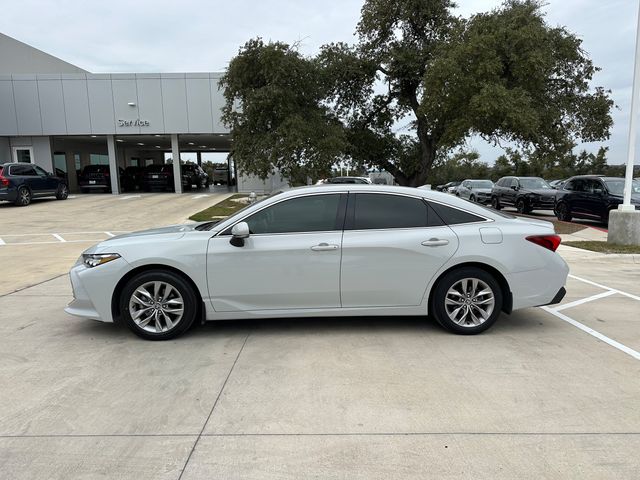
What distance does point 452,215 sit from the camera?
5145 mm

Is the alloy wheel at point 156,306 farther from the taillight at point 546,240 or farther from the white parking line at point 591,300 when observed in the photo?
the white parking line at point 591,300

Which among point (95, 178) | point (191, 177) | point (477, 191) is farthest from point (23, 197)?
point (477, 191)

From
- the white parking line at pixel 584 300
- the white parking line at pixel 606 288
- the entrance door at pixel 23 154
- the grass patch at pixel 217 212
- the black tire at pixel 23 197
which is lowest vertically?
the white parking line at pixel 606 288

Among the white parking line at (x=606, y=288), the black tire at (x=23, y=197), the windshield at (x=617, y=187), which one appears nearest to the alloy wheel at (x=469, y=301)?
the white parking line at (x=606, y=288)

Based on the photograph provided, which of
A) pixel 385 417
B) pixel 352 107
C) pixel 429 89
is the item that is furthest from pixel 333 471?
pixel 352 107

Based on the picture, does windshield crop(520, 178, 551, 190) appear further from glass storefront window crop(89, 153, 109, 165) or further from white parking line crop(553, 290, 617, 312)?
glass storefront window crop(89, 153, 109, 165)

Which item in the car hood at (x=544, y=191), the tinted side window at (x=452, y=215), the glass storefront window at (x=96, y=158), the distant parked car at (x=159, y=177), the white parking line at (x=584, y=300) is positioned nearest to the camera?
the tinted side window at (x=452, y=215)

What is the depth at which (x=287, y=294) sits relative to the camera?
194 inches

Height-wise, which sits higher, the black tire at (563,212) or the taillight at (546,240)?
the taillight at (546,240)

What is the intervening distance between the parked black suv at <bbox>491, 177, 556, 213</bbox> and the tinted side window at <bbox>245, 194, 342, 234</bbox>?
1668 cm

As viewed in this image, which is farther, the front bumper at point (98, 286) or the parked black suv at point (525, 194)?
the parked black suv at point (525, 194)

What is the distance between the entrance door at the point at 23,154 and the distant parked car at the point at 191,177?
29.4 feet

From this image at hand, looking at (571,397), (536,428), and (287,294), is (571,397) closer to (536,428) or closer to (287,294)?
(536,428)

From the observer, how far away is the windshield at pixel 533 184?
2026cm
